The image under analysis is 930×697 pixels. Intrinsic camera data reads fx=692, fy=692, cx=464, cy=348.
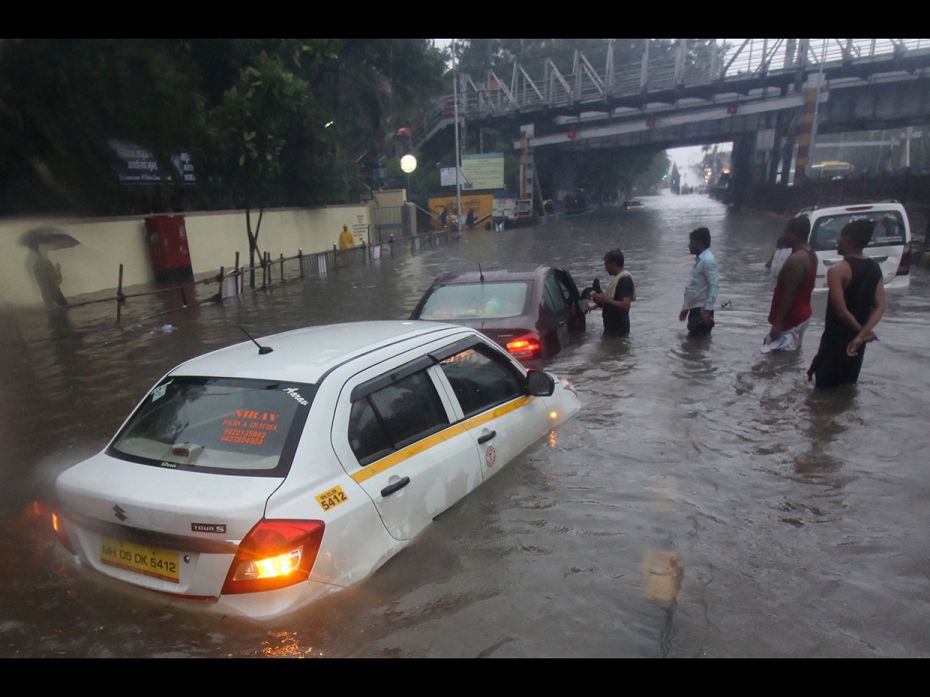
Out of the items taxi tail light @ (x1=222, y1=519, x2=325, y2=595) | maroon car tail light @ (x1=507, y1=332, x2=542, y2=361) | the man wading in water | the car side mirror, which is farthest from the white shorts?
taxi tail light @ (x1=222, y1=519, x2=325, y2=595)

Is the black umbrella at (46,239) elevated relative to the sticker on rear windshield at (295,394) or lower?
lower

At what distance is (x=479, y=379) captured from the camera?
15.0 feet

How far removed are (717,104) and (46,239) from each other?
4176cm

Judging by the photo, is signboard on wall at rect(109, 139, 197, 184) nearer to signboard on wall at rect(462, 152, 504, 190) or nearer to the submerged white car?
the submerged white car

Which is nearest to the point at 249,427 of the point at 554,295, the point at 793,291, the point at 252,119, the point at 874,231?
the point at 554,295

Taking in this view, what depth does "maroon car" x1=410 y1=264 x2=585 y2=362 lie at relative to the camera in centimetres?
698

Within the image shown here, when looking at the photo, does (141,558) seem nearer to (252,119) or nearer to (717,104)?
(252,119)

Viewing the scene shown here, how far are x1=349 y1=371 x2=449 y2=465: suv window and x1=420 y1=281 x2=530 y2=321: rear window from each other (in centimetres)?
332

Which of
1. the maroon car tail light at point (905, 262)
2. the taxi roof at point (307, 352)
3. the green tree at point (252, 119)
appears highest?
the green tree at point (252, 119)

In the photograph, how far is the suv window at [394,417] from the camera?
3.41 meters

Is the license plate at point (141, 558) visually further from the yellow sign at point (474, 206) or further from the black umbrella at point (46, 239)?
the yellow sign at point (474, 206)

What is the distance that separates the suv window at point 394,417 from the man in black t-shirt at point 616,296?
457 cm

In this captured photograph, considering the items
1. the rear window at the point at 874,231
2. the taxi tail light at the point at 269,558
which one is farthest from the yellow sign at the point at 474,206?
the taxi tail light at the point at 269,558

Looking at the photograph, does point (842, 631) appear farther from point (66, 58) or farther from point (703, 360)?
point (66, 58)
